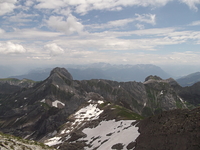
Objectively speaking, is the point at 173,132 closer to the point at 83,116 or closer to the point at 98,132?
the point at 98,132

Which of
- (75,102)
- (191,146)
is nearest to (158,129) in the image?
(191,146)

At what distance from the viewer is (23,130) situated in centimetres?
18325

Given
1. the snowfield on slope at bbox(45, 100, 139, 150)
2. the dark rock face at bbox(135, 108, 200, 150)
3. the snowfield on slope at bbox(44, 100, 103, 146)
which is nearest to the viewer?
the dark rock face at bbox(135, 108, 200, 150)

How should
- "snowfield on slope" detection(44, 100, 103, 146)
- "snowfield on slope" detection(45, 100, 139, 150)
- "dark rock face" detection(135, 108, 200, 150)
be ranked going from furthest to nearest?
1. "snowfield on slope" detection(44, 100, 103, 146)
2. "snowfield on slope" detection(45, 100, 139, 150)
3. "dark rock face" detection(135, 108, 200, 150)

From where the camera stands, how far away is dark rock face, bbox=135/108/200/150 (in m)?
27.3

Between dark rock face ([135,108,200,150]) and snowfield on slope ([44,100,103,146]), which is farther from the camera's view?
snowfield on slope ([44,100,103,146])

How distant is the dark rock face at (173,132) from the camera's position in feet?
89.6

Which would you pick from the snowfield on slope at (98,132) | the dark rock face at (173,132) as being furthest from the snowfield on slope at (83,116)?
the dark rock face at (173,132)

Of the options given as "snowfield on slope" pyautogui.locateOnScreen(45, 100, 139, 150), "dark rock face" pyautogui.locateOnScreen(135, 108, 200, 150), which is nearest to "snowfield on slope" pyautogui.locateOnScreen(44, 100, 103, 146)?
"snowfield on slope" pyautogui.locateOnScreen(45, 100, 139, 150)

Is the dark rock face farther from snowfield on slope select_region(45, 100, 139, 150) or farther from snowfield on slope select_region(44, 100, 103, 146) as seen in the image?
snowfield on slope select_region(44, 100, 103, 146)

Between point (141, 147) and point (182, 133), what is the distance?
9464 millimetres

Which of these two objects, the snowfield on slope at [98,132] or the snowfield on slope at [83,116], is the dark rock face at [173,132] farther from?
the snowfield on slope at [83,116]

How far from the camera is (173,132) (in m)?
31.0

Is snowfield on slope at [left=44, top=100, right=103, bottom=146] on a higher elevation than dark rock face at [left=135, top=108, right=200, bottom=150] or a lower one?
lower
